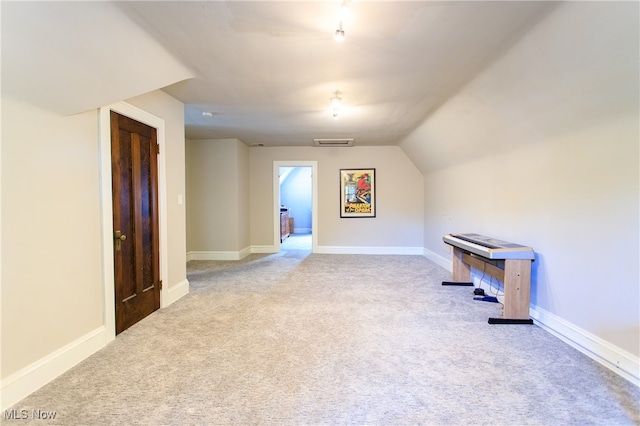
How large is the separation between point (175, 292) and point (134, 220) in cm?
112

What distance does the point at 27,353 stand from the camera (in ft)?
5.85

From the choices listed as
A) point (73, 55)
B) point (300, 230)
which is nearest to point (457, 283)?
point (73, 55)

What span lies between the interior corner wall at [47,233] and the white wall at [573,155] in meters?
3.39

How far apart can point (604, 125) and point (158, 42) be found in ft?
10.9

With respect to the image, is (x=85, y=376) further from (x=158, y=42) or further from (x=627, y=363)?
(x=627, y=363)

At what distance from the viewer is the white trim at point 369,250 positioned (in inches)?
251

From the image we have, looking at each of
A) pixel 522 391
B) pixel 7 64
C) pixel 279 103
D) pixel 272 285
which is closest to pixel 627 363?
pixel 522 391

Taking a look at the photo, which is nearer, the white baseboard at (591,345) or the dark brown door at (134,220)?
the white baseboard at (591,345)

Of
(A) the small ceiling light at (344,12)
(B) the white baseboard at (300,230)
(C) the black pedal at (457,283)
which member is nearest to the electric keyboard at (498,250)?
(C) the black pedal at (457,283)

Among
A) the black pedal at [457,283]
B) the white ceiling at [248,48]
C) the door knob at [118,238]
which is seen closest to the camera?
the white ceiling at [248,48]

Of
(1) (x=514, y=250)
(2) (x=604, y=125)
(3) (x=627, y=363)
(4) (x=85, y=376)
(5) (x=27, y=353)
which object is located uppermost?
(2) (x=604, y=125)

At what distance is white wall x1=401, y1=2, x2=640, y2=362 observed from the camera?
5.77ft

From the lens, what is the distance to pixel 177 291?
346 centimetres

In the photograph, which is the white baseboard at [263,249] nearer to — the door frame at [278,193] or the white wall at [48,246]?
the door frame at [278,193]
